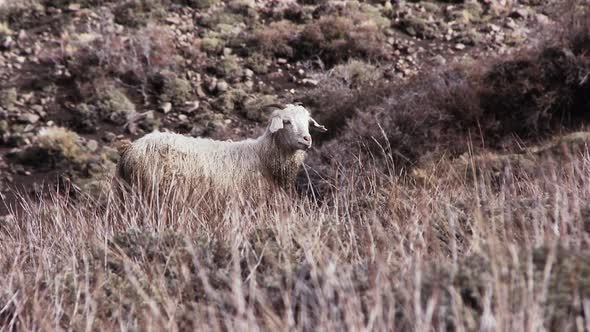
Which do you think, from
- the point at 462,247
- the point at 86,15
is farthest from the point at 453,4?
the point at 462,247

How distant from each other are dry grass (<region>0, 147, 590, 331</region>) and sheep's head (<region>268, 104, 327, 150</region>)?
2.38 metres

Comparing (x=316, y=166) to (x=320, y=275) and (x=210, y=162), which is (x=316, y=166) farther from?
(x=320, y=275)

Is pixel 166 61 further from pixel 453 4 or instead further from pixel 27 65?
pixel 453 4

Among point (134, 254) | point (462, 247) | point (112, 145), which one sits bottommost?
point (112, 145)

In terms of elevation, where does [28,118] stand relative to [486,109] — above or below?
below

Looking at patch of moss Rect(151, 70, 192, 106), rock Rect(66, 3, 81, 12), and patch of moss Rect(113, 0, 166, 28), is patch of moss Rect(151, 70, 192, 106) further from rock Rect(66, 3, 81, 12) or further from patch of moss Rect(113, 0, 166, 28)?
rock Rect(66, 3, 81, 12)

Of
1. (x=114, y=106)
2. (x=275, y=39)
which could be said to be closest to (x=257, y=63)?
(x=275, y=39)

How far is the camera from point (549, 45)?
42.9ft

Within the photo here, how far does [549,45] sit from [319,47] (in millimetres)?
7129

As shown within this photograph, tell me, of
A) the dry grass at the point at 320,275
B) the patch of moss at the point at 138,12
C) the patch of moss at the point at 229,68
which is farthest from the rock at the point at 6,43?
the dry grass at the point at 320,275

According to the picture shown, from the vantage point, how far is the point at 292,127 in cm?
712

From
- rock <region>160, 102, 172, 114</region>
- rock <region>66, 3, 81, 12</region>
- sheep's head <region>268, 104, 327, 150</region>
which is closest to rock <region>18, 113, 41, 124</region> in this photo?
rock <region>160, 102, 172, 114</region>

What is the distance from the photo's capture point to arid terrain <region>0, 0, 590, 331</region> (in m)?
2.64

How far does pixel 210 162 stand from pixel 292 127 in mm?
904
